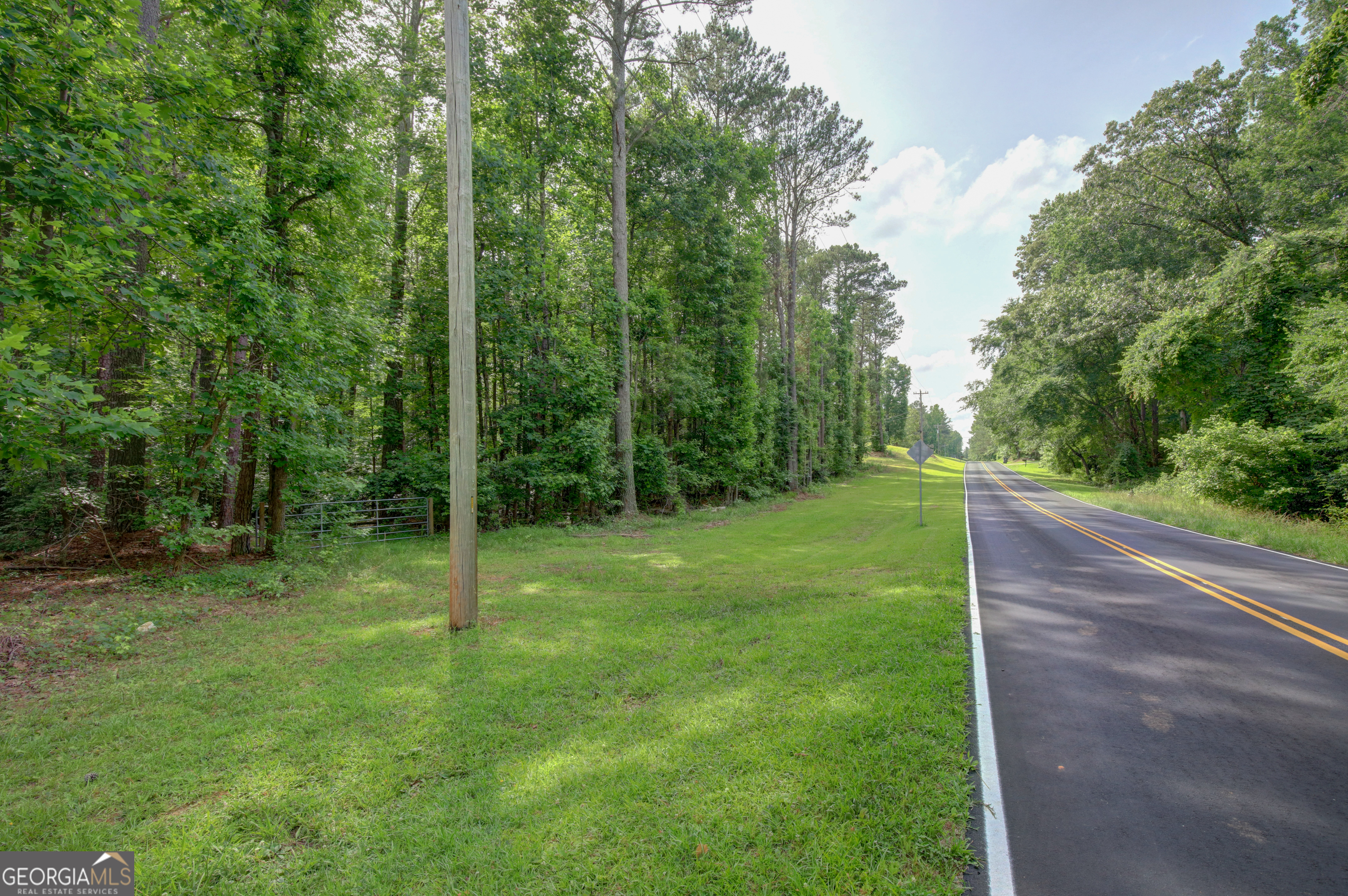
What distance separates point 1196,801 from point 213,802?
19.0 ft

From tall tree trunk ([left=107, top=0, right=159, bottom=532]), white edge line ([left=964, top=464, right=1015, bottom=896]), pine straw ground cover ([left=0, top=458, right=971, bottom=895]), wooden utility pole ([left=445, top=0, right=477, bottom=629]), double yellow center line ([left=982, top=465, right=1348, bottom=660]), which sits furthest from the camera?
tall tree trunk ([left=107, top=0, right=159, bottom=532])

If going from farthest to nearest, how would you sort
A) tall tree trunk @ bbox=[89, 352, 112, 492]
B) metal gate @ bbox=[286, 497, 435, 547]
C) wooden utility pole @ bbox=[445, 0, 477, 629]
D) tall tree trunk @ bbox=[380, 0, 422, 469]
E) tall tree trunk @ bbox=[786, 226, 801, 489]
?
tall tree trunk @ bbox=[786, 226, 801, 489] → tall tree trunk @ bbox=[380, 0, 422, 469] → metal gate @ bbox=[286, 497, 435, 547] → tall tree trunk @ bbox=[89, 352, 112, 492] → wooden utility pole @ bbox=[445, 0, 477, 629]

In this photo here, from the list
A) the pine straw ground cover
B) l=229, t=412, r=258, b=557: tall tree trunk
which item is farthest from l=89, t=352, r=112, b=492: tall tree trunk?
the pine straw ground cover

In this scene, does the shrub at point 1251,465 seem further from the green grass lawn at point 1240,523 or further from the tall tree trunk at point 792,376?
the tall tree trunk at point 792,376

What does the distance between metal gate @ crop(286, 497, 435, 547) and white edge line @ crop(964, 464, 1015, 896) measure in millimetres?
11018

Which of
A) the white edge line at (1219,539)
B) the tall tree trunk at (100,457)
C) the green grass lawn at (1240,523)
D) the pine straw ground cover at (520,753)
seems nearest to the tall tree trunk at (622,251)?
the pine straw ground cover at (520,753)

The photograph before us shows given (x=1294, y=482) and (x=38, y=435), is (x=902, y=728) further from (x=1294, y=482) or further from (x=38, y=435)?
(x=1294, y=482)

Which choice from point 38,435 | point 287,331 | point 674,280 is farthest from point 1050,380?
point 38,435

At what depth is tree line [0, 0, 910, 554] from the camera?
561 cm

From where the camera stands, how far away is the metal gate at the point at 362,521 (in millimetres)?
10672

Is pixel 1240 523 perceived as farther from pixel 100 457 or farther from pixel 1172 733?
pixel 100 457

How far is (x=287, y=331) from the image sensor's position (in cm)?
816

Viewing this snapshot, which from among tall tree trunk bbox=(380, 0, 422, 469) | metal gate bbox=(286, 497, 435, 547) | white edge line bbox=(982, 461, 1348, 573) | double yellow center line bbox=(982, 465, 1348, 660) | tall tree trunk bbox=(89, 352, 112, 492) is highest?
tall tree trunk bbox=(380, 0, 422, 469)

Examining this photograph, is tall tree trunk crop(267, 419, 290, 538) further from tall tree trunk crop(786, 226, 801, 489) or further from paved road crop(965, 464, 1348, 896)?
tall tree trunk crop(786, 226, 801, 489)
